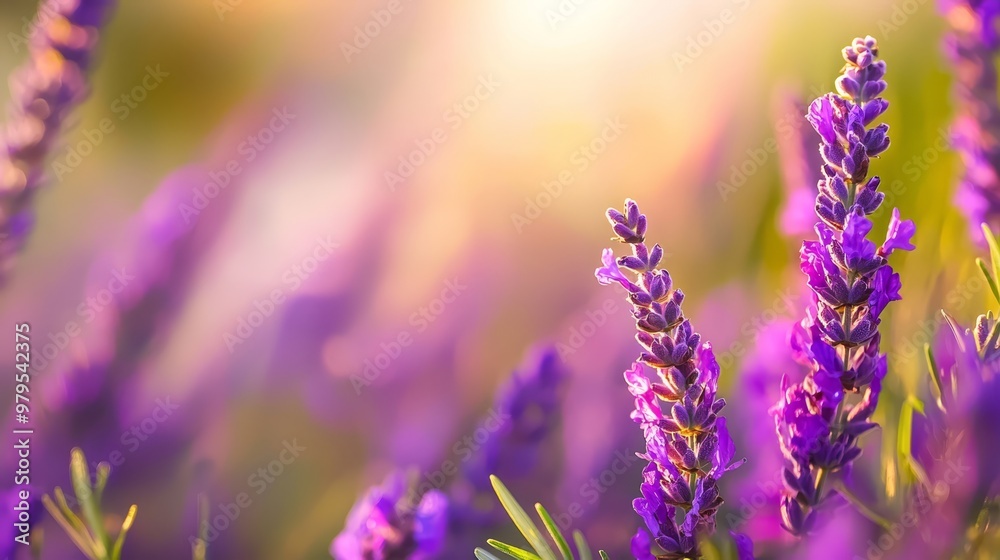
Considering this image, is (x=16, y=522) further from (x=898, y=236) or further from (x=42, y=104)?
(x=898, y=236)

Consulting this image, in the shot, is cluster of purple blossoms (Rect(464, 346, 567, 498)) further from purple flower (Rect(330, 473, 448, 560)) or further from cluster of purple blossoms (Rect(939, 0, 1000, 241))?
cluster of purple blossoms (Rect(939, 0, 1000, 241))

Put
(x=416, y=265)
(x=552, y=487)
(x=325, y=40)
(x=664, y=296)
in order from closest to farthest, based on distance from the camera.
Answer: (x=664, y=296) → (x=552, y=487) → (x=416, y=265) → (x=325, y=40)

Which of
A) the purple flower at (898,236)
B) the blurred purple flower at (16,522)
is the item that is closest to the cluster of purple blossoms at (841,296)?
the purple flower at (898,236)

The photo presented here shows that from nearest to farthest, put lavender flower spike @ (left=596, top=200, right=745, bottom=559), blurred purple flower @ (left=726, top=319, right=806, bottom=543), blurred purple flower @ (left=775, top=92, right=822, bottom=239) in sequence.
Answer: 1. lavender flower spike @ (left=596, top=200, right=745, bottom=559)
2. blurred purple flower @ (left=726, top=319, right=806, bottom=543)
3. blurred purple flower @ (left=775, top=92, right=822, bottom=239)

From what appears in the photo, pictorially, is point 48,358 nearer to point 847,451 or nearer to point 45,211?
point 45,211

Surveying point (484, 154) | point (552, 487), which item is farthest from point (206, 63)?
point (552, 487)

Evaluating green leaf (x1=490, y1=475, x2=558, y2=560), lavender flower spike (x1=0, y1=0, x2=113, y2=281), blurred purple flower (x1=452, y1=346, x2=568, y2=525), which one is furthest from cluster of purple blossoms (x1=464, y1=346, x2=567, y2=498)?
lavender flower spike (x1=0, y1=0, x2=113, y2=281)
